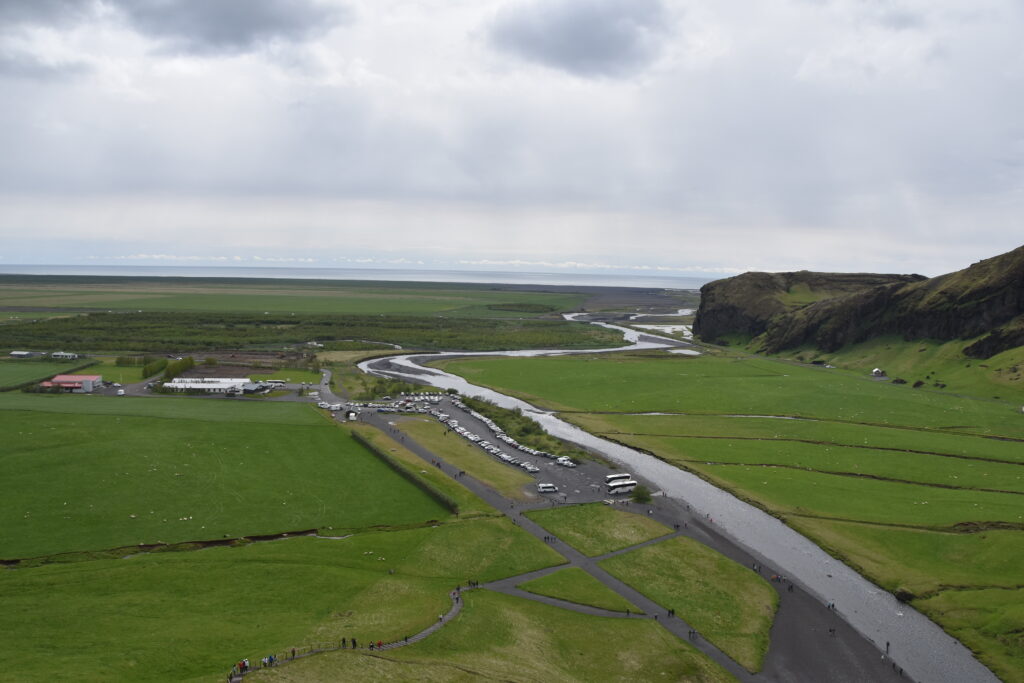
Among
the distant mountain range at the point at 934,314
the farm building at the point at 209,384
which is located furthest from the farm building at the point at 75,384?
the distant mountain range at the point at 934,314

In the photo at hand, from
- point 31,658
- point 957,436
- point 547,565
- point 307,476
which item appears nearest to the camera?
point 31,658

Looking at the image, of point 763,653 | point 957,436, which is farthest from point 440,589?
point 957,436

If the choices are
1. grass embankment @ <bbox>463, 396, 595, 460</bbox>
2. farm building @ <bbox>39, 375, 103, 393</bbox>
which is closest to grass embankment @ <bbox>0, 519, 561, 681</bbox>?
grass embankment @ <bbox>463, 396, 595, 460</bbox>

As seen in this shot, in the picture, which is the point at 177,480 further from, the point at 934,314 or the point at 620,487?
the point at 934,314

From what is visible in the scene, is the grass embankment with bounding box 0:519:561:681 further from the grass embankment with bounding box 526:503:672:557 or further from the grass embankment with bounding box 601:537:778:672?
the grass embankment with bounding box 601:537:778:672

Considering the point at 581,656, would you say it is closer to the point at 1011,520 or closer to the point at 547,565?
the point at 547,565

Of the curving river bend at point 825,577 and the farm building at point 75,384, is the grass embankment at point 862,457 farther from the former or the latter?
the farm building at point 75,384
